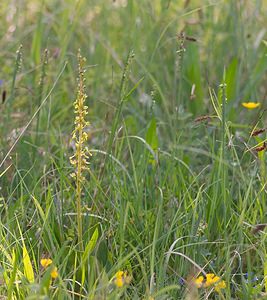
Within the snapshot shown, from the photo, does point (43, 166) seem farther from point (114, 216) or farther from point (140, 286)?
point (140, 286)

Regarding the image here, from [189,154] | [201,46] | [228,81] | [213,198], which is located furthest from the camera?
[201,46]

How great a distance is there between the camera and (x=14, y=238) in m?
2.27

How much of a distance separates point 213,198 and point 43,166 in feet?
2.17

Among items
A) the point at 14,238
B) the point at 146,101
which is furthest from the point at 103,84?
the point at 14,238

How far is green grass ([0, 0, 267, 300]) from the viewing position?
221cm

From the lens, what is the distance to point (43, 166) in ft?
9.21

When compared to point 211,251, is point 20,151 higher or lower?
higher

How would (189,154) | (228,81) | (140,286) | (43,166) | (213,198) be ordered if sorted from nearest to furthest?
(140,286) → (213,198) → (43,166) → (189,154) → (228,81)

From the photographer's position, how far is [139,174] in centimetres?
269

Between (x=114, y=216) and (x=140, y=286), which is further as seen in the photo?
(x=114, y=216)

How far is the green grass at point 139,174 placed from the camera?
2.21 metres

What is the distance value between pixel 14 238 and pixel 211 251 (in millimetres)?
591

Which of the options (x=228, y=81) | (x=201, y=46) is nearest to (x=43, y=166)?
(x=228, y=81)

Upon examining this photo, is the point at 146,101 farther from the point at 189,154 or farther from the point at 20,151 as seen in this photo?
the point at 20,151
